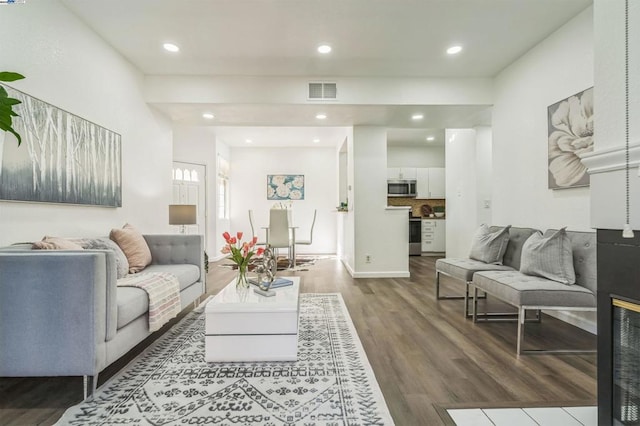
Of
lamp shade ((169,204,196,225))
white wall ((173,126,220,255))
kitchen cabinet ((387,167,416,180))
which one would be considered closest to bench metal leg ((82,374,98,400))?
lamp shade ((169,204,196,225))

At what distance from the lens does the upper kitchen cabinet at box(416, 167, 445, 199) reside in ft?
26.4

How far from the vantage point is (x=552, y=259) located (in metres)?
2.55

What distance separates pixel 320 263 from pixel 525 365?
449 centimetres

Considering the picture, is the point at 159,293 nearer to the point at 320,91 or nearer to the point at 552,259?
the point at 320,91

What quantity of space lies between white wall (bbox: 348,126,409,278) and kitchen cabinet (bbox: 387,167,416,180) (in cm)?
320

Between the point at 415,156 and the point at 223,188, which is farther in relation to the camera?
the point at 415,156

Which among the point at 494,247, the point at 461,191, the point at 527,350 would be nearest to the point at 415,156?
the point at 461,191

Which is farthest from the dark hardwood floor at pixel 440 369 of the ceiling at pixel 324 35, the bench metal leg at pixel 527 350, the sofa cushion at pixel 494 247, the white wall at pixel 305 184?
the white wall at pixel 305 184

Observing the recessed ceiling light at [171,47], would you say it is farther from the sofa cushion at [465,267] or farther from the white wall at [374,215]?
the sofa cushion at [465,267]

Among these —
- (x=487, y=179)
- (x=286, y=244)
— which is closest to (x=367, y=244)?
(x=286, y=244)

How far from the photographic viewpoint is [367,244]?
491 cm

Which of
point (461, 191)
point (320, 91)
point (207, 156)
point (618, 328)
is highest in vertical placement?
point (320, 91)

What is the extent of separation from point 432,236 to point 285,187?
3906 mm

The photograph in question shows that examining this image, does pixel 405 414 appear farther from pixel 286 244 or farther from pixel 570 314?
pixel 286 244
